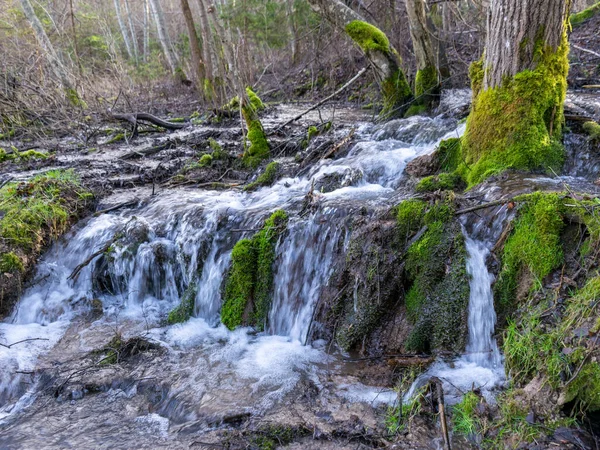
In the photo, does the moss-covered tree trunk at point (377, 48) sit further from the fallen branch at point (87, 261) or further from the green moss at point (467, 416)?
the green moss at point (467, 416)

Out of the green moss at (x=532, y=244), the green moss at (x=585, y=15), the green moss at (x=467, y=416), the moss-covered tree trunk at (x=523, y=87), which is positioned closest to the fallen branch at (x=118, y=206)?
the moss-covered tree trunk at (x=523, y=87)

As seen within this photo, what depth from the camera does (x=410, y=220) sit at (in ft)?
14.7

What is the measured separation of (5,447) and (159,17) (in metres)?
21.1

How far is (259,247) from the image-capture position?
17.7ft

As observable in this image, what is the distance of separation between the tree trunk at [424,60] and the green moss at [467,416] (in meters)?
7.37

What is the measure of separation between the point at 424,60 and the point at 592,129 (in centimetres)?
484

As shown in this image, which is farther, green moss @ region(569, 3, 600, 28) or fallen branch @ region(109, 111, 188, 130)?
green moss @ region(569, 3, 600, 28)

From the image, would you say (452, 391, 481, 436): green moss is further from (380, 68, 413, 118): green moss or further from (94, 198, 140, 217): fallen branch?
(380, 68, 413, 118): green moss

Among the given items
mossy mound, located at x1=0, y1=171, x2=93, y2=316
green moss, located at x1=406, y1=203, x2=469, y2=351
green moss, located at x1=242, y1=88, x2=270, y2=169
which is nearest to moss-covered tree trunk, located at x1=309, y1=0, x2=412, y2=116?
green moss, located at x1=242, y1=88, x2=270, y2=169

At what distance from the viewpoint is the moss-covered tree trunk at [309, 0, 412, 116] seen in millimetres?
9219

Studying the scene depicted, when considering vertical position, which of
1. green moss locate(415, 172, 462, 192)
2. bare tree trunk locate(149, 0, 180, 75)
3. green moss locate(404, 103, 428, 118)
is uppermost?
bare tree trunk locate(149, 0, 180, 75)

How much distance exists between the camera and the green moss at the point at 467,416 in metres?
3.03

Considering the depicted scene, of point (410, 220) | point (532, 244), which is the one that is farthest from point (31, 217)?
point (532, 244)

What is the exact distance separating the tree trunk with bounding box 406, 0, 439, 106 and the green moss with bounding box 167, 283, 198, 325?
642cm
